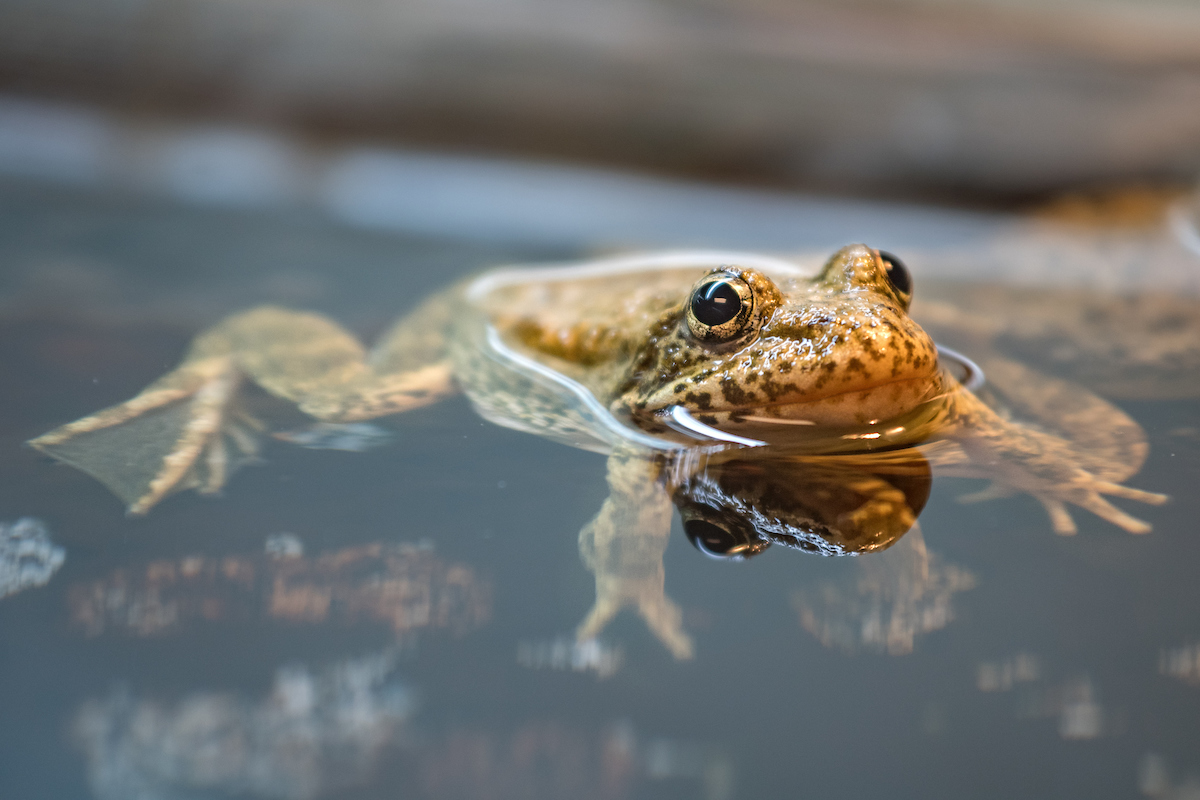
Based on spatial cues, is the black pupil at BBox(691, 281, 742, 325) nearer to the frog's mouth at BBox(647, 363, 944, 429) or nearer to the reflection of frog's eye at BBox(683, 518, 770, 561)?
the frog's mouth at BBox(647, 363, 944, 429)

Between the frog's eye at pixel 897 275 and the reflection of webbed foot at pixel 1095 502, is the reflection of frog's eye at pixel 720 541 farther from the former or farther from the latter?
the frog's eye at pixel 897 275

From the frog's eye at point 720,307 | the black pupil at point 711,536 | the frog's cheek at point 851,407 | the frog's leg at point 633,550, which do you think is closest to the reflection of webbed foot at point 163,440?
the frog's leg at point 633,550

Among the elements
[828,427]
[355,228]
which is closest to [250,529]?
[828,427]

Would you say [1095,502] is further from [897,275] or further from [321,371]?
[321,371]

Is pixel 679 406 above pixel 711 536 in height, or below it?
above

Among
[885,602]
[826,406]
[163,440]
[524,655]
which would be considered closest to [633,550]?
[524,655]

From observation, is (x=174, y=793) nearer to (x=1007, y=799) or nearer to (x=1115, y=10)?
(x=1007, y=799)

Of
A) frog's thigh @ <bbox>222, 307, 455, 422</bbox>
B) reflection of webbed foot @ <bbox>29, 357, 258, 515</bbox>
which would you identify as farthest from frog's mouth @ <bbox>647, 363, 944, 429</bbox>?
reflection of webbed foot @ <bbox>29, 357, 258, 515</bbox>
